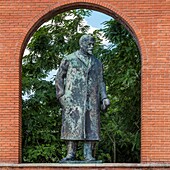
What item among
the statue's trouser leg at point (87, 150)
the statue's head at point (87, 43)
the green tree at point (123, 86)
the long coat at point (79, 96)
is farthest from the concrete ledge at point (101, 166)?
the green tree at point (123, 86)

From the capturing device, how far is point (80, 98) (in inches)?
450

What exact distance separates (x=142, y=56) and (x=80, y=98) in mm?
1315

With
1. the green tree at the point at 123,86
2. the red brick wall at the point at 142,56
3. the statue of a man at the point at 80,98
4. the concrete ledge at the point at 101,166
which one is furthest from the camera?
the green tree at the point at 123,86

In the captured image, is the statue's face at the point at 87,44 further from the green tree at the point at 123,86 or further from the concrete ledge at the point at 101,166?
the green tree at the point at 123,86

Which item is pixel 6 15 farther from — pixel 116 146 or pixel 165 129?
pixel 116 146

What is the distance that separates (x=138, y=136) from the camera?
57.8 ft

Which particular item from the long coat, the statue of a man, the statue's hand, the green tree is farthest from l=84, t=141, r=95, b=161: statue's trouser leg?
the green tree

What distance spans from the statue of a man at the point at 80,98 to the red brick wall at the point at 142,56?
2.56ft

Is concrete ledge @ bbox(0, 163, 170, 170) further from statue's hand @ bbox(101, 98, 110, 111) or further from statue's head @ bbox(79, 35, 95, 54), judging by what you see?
statue's head @ bbox(79, 35, 95, 54)

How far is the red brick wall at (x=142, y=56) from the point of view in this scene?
37.9 ft

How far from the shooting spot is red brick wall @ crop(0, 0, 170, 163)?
11.6m

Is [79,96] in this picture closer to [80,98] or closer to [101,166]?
[80,98]

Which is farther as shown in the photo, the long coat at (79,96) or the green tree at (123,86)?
the green tree at (123,86)

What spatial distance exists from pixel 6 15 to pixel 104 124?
8.32 m
